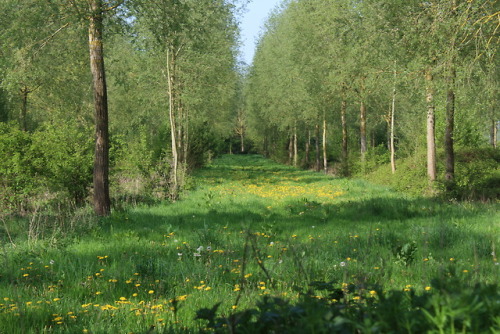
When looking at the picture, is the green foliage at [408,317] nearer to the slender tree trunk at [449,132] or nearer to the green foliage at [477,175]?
the slender tree trunk at [449,132]

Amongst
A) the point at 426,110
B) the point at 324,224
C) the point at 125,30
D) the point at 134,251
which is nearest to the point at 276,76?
the point at 426,110

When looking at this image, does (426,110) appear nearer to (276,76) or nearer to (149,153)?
(149,153)

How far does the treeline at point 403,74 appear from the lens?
1095cm

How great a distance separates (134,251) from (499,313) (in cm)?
589

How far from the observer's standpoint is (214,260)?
238 inches

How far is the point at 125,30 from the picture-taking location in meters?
11.2

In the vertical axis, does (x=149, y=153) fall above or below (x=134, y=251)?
above

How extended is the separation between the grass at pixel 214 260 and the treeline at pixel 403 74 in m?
3.73

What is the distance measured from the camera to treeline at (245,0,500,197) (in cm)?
1095

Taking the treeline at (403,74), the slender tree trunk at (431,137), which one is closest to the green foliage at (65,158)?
the treeline at (403,74)

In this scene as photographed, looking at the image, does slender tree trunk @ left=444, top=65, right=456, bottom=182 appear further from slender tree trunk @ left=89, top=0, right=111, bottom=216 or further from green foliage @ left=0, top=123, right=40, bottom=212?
green foliage @ left=0, top=123, right=40, bottom=212

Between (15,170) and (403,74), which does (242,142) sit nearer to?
(403,74)

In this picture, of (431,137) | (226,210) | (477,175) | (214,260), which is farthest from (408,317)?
(477,175)

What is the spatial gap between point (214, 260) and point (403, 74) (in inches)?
390
